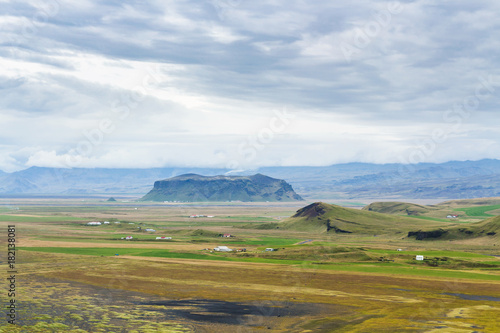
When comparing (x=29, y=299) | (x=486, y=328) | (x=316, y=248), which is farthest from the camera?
(x=316, y=248)

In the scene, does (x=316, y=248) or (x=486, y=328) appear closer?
(x=486, y=328)

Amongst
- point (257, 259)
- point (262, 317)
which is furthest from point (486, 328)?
point (257, 259)

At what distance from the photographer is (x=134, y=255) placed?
140000 mm

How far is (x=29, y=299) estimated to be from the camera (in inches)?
2953

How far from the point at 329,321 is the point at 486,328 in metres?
21.1

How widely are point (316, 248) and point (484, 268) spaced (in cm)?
5096

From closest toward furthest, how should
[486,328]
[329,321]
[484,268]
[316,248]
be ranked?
1. [486,328]
2. [329,321]
3. [484,268]
4. [316,248]

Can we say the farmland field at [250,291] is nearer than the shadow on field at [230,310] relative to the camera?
Yes

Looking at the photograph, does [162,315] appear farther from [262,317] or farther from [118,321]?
[262,317]

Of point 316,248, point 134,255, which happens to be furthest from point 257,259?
point 134,255

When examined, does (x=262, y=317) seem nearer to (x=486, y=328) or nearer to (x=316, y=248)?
(x=486, y=328)

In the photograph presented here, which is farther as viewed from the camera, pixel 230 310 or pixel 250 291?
pixel 250 291

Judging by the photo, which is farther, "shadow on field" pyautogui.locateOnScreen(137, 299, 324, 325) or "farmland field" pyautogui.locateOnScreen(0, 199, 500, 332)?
"shadow on field" pyautogui.locateOnScreen(137, 299, 324, 325)

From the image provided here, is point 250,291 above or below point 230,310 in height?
below
